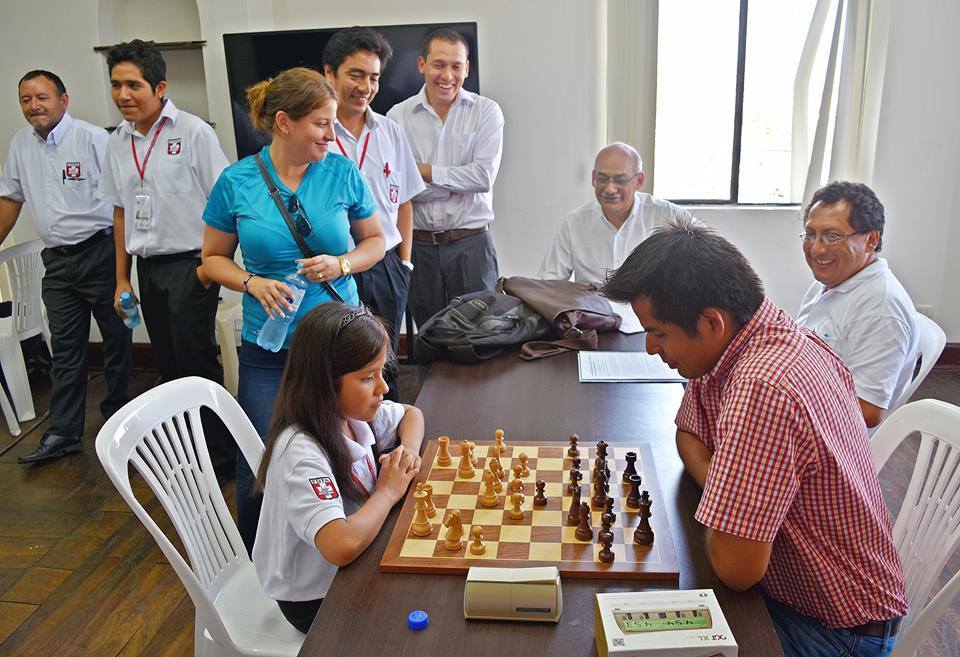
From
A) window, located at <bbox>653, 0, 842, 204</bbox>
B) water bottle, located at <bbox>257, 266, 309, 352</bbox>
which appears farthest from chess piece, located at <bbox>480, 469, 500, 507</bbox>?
window, located at <bbox>653, 0, 842, 204</bbox>

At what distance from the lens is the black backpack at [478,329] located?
2.25 metres

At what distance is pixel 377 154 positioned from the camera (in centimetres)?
278

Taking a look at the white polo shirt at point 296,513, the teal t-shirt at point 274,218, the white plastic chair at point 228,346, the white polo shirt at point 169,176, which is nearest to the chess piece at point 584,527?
the white polo shirt at point 296,513

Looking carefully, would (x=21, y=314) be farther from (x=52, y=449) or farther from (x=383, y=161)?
(x=383, y=161)

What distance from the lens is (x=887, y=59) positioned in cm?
383

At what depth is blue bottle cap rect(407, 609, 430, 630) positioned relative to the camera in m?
1.13

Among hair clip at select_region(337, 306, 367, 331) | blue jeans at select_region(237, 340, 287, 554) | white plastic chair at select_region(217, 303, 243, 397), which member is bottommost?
white plastic chair at select_region(217, 303, 243, 397)

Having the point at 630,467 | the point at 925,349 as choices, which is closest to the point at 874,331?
the point at 925,349

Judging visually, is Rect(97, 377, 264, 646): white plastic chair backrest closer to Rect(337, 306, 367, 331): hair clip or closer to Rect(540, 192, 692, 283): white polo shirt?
Rect(337, 306, 367, 331): hair clip

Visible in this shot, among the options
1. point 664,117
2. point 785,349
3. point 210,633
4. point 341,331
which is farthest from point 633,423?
point 664,117

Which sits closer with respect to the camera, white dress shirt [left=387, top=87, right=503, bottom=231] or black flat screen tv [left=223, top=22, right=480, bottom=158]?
white dress shirt [left=387, top=87, right=503, bottom=231]

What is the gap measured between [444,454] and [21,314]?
10.1ft

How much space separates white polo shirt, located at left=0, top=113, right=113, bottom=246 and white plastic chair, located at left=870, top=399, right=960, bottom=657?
3.38m

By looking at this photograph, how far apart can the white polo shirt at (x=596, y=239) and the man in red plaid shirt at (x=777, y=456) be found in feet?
4.99
